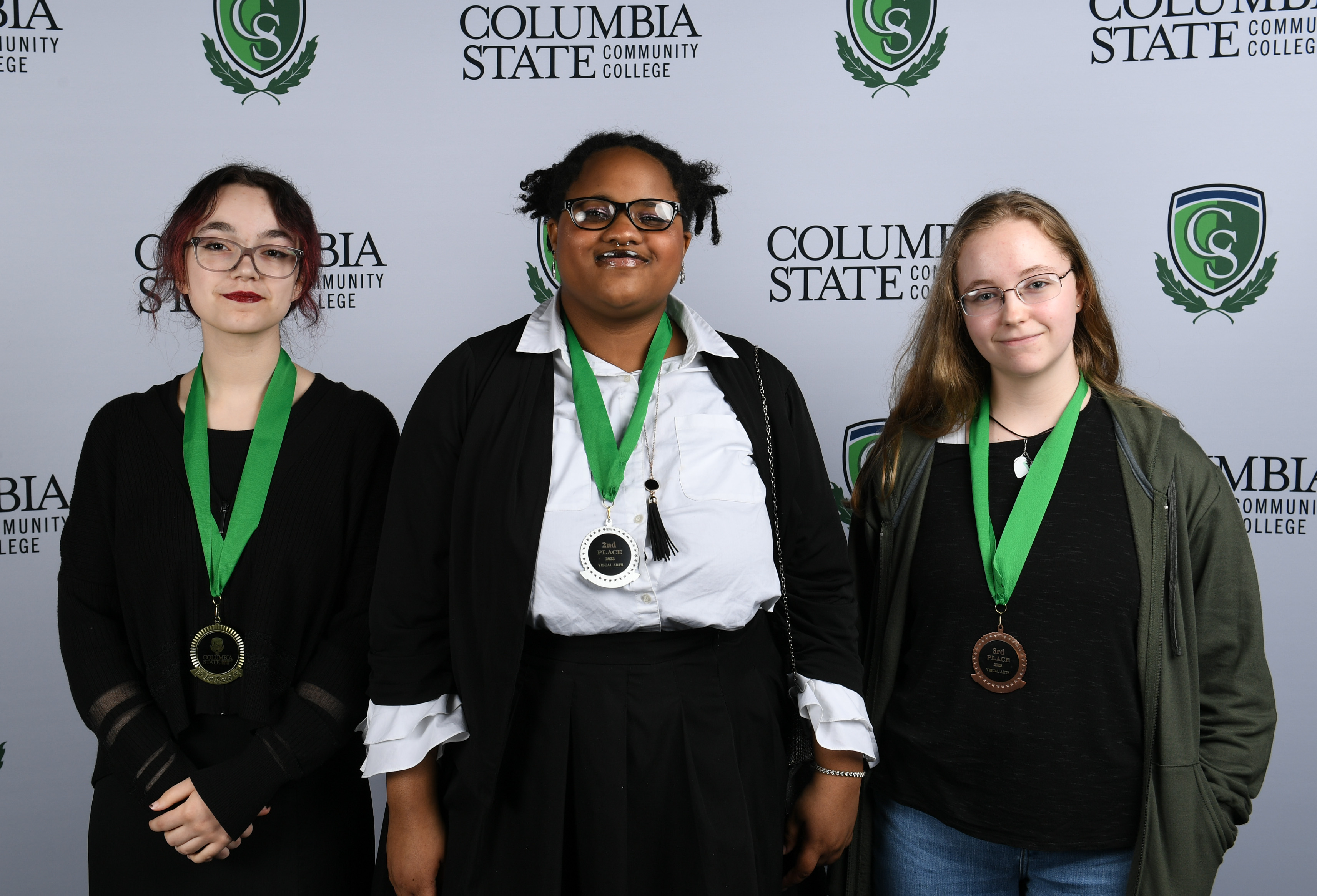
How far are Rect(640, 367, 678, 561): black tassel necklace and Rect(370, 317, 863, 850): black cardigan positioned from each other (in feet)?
0.53

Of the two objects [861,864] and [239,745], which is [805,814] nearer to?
[861,864]

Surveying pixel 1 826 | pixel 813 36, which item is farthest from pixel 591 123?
pixel 1 826

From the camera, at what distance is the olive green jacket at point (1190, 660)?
149 centimetres

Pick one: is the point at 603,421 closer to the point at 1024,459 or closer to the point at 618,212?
the point at 618,212

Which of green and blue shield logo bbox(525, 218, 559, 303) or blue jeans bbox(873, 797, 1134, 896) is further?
green and blue shield logo bbox(525, 218, 559, 303)

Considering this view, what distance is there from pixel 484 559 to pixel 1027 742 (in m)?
0.93

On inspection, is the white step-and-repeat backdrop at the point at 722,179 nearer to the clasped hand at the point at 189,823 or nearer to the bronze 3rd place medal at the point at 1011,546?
the bronze 3rd place medal at the point at 1011,546

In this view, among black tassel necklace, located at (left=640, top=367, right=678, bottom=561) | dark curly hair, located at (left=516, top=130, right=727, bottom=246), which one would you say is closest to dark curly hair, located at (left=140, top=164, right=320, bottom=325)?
dark curly hair, located at (left=516, top=130, right=727, bottom=246)

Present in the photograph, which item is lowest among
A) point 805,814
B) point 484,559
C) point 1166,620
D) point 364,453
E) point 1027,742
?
point 805,814

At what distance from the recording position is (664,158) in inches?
63.2

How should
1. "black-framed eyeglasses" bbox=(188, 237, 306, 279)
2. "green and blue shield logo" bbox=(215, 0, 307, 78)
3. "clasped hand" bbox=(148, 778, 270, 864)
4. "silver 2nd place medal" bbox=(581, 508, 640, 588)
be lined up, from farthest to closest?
"green and blue shield logo" bbox=(215, 0, 307, 78)
"black-framed eyeglasses" bbox=(188, 237, 306, 279)
"clasped hand" bbox=(148, 778, 270, 864)
"silver 2nd place medal" bbox=(581, 508, 640, 588)

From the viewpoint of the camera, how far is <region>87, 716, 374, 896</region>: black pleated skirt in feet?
5.29

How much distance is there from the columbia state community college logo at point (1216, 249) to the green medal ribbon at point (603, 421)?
5.41 ft

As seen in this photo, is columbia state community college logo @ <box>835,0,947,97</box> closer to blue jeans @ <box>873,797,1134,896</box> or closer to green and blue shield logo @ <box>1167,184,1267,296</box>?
green and blue shield logo @ <box>1167,184,1267,296</box>
